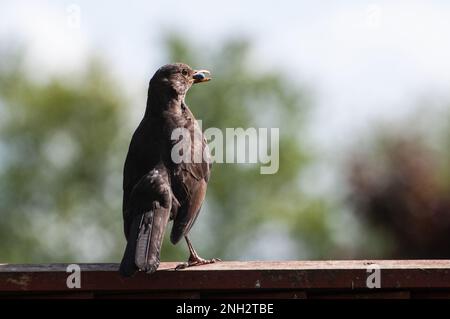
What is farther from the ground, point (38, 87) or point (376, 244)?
point (38, 87)

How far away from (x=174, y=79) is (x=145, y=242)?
Result: 242 centimetres

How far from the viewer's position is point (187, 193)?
7.70 meters

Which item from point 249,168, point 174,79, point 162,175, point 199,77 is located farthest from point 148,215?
point 249,168

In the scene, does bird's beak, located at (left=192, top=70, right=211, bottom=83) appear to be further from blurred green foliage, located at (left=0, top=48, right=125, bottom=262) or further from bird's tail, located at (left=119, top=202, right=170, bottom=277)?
A: blurred green foliage, located at (left=0, top=48, right=125, bottom=262)

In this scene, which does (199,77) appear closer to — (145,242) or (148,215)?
(148,215)

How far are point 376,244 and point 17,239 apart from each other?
1095 centimetres

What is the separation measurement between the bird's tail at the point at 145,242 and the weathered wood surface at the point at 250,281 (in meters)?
0.12

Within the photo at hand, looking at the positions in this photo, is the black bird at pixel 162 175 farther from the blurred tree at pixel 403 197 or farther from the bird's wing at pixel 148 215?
the blurred tree at pixel 403 197

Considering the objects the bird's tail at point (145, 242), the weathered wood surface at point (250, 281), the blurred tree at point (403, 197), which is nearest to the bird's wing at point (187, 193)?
the bird's tail at point (145, 242)

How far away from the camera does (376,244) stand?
27.6m

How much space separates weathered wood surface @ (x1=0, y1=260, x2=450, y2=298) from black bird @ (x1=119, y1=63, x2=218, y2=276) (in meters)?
0.64
